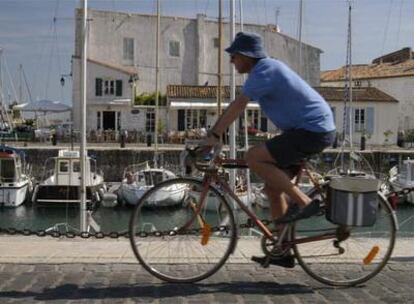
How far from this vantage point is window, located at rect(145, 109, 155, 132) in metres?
55.6

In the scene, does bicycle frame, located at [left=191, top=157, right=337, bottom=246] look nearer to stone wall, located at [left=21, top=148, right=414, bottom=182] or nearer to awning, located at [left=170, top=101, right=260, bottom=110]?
stone wall, located at [left=21, top=148, right=414, bottom=182]

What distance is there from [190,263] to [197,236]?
0.88 ft

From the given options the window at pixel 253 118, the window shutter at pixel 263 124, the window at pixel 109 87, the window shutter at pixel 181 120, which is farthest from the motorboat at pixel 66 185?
the window at pixel 109 87

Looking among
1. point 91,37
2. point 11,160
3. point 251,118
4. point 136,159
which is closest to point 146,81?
point 91,37

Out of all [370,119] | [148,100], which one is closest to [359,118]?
[370,119]

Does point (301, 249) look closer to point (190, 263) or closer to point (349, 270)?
point (349, 270)

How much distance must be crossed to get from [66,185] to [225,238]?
2960 cm

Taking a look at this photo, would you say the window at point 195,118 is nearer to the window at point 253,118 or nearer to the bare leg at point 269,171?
the window at point 253,118

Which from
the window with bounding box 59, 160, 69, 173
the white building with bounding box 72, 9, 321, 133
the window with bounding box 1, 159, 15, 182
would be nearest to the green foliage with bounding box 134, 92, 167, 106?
the white building with bounding box 72, 9, 321, 133

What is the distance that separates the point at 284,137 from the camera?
5301mm

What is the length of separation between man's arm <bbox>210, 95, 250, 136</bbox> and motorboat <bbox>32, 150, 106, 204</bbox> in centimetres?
2758

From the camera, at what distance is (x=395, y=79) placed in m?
65.0

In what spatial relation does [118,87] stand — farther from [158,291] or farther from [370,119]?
[158,291]

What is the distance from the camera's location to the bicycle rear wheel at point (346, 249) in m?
5.69
